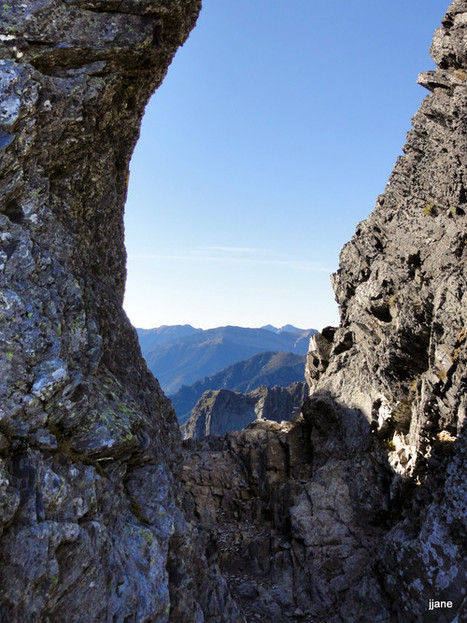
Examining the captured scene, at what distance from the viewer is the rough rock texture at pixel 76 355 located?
14.2 meters

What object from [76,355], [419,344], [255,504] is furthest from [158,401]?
[255,504]

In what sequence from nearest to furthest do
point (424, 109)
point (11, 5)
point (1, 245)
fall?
point (1, 245), point (11, 5), point (424, 109)

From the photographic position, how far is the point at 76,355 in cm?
1750

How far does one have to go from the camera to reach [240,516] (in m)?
37.5

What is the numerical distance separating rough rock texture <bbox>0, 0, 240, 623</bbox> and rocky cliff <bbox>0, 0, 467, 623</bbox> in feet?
0.22

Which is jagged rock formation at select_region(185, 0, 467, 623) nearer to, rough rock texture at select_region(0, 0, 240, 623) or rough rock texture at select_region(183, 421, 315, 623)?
rough rock texture at select_region(183, 421, 315, 623)

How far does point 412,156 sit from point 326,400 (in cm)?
1948

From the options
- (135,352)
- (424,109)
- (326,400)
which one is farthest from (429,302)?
(135,352)

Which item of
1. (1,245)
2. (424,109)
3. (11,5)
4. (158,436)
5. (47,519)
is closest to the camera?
(47,519)

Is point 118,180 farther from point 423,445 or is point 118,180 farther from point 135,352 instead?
point 423,445

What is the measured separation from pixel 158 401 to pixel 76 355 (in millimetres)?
7829

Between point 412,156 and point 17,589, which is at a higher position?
point 412,156

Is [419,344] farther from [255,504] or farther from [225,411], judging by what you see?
[225,411]

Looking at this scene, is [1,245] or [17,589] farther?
[1,245]
